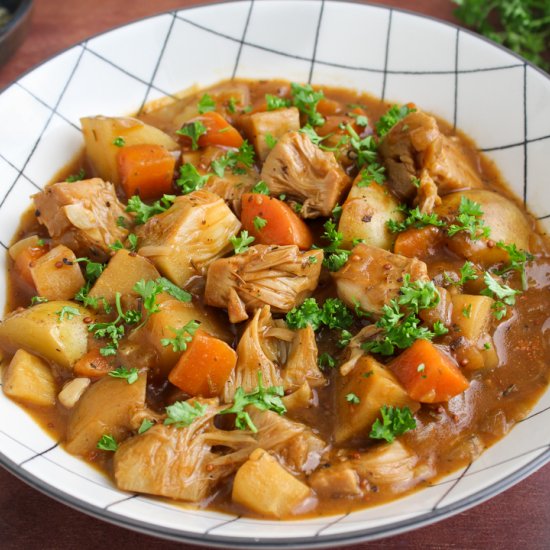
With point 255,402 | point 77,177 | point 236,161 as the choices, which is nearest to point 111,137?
point 77,177

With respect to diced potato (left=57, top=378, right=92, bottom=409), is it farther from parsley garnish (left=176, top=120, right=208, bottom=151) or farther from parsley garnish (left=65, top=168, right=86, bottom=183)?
parsley garnish (left=176, top=120, right=208, bottom=151)

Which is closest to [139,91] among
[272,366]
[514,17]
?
[272,366]

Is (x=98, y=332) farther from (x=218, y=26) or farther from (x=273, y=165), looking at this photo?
(x=218, y=26)

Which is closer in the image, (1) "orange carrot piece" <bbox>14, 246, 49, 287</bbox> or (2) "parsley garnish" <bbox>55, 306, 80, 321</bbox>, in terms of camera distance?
(2) "parsley garnish" <bbox>55, 306, 80, 321</bbox>

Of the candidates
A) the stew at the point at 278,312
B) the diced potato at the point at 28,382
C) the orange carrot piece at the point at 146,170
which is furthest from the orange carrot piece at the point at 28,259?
the orange carrot piece at the point at 146,170

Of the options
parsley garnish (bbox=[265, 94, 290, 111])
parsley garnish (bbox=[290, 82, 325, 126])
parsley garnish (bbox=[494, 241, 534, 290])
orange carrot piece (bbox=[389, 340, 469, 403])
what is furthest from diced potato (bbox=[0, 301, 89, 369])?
parsley garnish (bbox=[494, 241, 534, 290])
